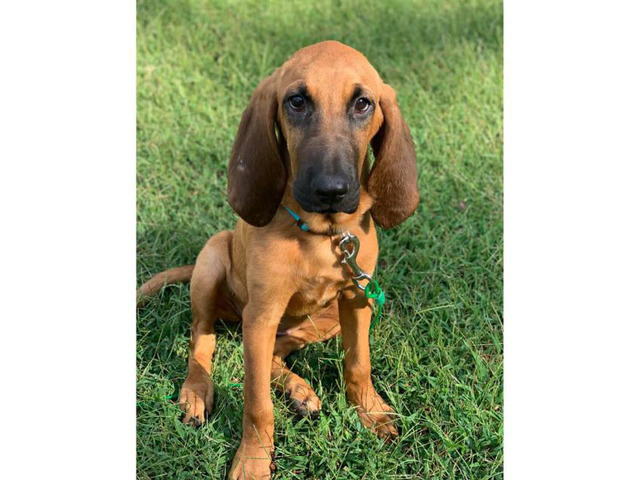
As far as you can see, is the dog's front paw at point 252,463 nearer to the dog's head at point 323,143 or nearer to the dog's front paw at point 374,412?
the dog's front paw at point 374,412

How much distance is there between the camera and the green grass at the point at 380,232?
12.5 feet

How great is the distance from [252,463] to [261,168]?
1435mm

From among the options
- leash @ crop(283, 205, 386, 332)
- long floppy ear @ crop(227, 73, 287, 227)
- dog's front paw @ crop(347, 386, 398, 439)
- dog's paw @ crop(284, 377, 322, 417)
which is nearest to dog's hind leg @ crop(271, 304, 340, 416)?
dog's paw @ crop(284, 377, 322, 417)

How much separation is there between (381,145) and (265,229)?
2.31ft

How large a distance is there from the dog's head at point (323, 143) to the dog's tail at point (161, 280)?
127 centimetres

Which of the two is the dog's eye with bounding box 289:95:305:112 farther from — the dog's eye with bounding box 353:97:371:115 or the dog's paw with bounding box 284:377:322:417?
the dog's paw with bounding box 284:377:322:417

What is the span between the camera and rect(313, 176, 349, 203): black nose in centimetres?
313

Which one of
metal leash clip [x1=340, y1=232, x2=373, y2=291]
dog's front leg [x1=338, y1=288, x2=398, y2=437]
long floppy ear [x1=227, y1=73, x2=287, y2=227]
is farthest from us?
dog's front leg [x1=338, y1=288, x2=398, y2=437]

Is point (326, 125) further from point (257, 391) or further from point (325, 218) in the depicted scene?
point (257, 391)

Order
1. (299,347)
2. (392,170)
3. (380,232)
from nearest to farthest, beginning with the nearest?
(392,170)
(299,347)
(380,232)

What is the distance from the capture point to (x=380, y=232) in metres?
5.39

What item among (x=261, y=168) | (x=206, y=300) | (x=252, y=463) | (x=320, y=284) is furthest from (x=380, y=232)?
(x=252, y=463)

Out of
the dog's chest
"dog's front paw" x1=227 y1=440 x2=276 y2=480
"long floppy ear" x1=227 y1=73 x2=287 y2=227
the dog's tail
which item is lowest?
"dog's front paw" x1=227 y1=440 x2=276 y2=480

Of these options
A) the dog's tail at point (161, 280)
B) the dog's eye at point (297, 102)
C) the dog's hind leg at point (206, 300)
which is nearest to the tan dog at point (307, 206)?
the dog's eye at point (297, 102)
